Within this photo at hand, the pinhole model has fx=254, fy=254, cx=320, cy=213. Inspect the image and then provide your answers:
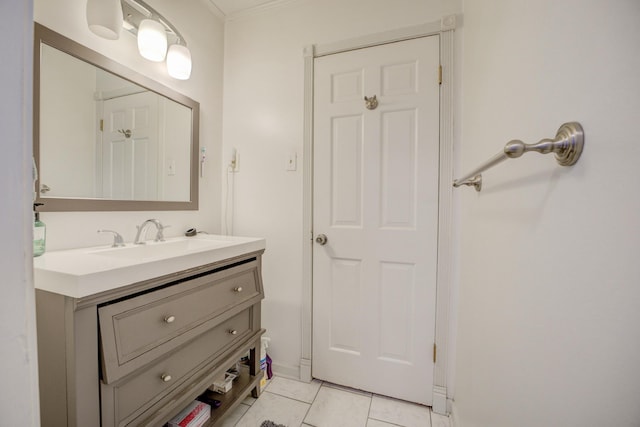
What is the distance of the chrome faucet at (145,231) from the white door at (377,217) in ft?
2.84

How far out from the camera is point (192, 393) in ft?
3.27

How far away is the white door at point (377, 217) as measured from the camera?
1411mm

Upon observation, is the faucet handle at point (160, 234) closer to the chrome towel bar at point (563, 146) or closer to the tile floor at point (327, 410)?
the tile floor at point (327, 410)

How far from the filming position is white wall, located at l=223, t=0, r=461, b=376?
1636 millimetres

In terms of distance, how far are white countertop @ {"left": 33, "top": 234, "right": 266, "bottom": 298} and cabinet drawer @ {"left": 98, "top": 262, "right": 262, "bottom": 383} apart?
0.23ft

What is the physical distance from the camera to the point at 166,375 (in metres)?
0.92

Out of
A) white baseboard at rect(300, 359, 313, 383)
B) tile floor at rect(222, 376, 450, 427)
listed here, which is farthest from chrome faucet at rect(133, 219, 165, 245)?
white baseboard at rect(300, 359, 313, 383)

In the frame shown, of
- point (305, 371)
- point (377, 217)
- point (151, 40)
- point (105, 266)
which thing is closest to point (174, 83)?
point (151, 40)

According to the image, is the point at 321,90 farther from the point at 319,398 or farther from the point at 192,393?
the point at 319,398

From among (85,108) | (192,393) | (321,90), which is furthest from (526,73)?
(85,108)

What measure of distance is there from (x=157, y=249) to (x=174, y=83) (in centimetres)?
99

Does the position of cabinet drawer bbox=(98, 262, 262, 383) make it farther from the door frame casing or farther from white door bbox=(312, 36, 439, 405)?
the door frame casing

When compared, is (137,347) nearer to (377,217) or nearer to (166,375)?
(166,375)

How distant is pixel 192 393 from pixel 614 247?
4.27ft
